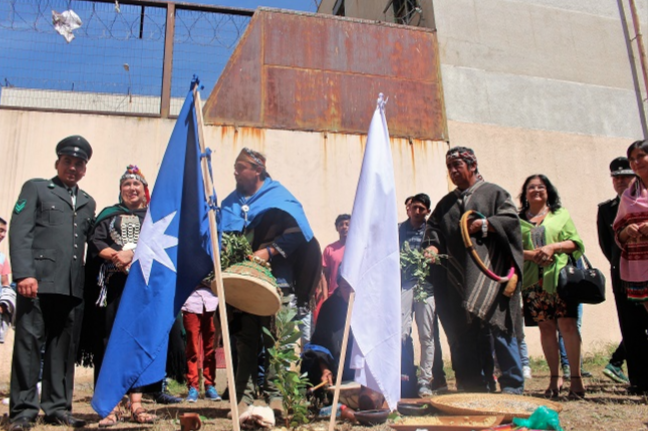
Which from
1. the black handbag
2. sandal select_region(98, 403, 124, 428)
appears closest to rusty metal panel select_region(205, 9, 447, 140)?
the black handbag

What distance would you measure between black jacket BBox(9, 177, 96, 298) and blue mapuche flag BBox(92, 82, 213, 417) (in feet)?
3.30

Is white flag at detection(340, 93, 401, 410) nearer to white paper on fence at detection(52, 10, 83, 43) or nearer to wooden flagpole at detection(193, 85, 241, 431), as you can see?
wooden flagpole at detection(193, 85, 241, 431)

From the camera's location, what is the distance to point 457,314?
4.64 metres

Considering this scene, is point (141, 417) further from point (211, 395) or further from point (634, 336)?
point (634, 336)

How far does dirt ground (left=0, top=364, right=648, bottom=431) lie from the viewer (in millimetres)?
3527

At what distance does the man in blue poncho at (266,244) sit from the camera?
393cm

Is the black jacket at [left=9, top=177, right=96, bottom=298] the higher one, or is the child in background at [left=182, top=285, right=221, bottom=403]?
the black jacket at [left=9, top=177, right=96, bottom=298]

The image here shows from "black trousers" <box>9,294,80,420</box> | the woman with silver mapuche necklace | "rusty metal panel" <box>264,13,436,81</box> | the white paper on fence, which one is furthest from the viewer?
"rusty metal panel" <box>264,13,436,81</box>

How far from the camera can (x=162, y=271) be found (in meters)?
3.27

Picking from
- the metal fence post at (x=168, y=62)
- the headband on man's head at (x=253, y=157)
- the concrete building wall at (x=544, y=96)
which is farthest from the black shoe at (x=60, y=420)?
the concrete building wall at (x=544, y=96)

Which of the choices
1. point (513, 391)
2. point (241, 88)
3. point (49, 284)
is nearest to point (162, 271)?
point (49, 284)

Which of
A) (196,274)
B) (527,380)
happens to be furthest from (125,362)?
(527,380)

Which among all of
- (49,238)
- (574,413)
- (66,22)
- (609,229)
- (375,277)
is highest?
(66,22)

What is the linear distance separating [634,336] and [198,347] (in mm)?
4140
